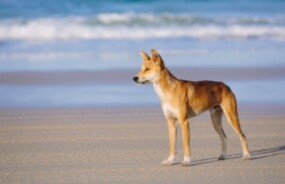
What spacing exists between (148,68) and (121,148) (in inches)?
59.0

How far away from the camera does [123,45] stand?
2166 cm

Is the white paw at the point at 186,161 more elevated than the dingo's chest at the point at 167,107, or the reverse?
the dingo's chest at the point at 167,107

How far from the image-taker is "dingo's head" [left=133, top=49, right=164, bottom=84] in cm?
859

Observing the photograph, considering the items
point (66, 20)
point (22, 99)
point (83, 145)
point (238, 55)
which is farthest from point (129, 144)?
point (66, 20)

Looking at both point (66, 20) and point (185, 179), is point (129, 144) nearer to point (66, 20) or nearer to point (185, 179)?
point (185, 179)

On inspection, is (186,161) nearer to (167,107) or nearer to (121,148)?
(167,107)

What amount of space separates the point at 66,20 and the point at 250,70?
12.1 meters

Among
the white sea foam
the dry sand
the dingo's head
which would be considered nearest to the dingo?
the dingo's head

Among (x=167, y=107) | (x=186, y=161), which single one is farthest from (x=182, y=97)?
(x=186, y=161)

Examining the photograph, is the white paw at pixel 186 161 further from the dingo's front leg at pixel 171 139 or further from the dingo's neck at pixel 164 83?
the dingo's neck at pixel 164 83

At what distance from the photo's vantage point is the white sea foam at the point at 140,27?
2403cm

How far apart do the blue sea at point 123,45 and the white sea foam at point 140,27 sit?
0.03 m

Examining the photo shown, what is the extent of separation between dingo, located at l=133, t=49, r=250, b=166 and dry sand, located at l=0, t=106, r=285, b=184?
1.29 feet

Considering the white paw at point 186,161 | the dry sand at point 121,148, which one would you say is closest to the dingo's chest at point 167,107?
the white paw at point 186,161
